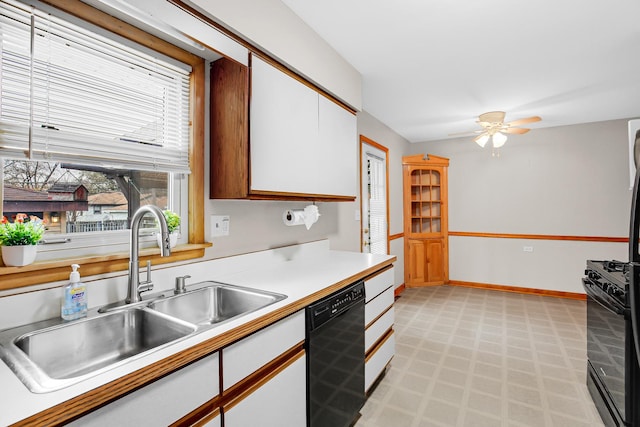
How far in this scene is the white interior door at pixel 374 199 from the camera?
374 cm

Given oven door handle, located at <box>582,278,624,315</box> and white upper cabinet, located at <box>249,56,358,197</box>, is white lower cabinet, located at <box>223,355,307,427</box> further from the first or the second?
oven door handle, located at <box>582,278,624,315</box>

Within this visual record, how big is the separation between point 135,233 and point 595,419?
2.82 m

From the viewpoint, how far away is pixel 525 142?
15.5 ft

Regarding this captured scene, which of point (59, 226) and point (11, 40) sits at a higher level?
point (11, 40)

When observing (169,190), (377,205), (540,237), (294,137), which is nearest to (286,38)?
(294,137)

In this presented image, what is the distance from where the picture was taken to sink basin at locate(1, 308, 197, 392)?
37.6 inches

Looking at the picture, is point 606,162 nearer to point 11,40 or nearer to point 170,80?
point 170,80

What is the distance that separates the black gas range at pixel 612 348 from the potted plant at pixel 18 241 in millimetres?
2640

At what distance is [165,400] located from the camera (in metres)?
0.88

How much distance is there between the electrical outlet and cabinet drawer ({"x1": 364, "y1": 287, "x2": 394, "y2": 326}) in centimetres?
99

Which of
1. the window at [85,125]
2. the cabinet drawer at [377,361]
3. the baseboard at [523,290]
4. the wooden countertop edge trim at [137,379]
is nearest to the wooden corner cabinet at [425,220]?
the baseboard at [523,290]

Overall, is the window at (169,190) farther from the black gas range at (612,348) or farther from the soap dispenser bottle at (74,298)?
the black gas range at (612,348)

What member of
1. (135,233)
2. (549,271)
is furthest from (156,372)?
(549,271)

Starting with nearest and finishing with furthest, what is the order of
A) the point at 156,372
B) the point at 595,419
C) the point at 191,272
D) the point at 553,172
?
1. the point at 156,372
2. the point at 191,272
3. the point at 595,419
4. the point at 553,172
